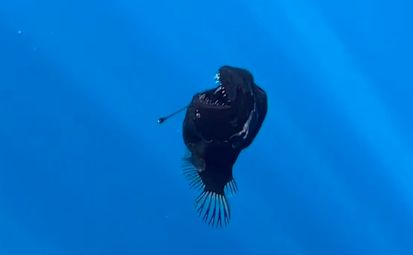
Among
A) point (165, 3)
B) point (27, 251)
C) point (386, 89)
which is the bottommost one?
point (27, 251)

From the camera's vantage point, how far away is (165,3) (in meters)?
2.47

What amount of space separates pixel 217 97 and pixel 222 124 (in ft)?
0.22

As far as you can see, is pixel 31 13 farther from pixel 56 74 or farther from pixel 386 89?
pixel 386 89

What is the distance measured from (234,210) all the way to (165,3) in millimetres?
873

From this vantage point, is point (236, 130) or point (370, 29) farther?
point (370, 29)

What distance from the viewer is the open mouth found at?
5.16 feet

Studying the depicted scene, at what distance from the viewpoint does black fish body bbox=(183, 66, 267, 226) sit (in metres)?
1.57

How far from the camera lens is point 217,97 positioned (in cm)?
160

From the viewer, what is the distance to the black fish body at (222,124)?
1.57 m

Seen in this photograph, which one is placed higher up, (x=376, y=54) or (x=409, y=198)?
(x=376, y=54)

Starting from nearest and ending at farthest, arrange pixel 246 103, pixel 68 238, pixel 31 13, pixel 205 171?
pixel 246 103 < pixel 205 171 < pixel 31 13 < pixel 68 238

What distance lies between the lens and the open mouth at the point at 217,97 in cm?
157

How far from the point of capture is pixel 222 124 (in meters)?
1.61

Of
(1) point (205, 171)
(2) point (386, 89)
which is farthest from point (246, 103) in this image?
(2) point (386, 89)
